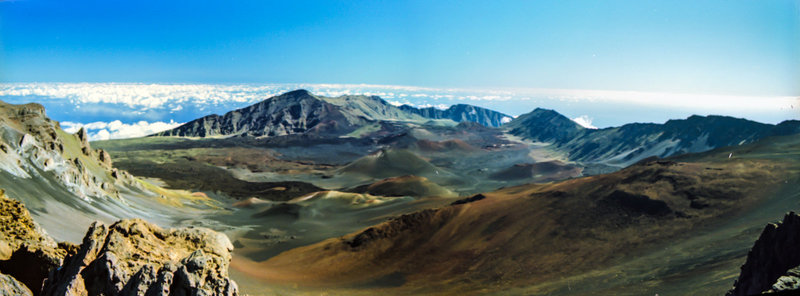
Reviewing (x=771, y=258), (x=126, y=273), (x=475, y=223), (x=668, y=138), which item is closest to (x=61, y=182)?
(x=475, y=223)

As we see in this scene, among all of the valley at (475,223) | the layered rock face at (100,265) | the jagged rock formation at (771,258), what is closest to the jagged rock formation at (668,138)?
the valley at (475,223)

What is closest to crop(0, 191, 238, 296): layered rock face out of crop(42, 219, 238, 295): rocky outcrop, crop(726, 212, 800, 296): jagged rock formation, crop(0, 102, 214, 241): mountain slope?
crop(42, 219, 238, 295): rocky outcrop

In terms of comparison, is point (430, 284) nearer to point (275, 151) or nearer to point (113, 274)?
point (113, 274)

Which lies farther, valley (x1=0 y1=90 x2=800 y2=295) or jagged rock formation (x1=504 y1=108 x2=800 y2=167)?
jagged rock formation (x1=504 y1=108 x2=800 y2=167)

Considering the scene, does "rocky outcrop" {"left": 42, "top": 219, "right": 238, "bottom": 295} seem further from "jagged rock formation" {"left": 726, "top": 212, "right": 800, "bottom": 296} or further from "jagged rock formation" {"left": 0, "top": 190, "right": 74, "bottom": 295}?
"jagged rock formation" {"left": 726, "top": 212, "right": 800, "bottom": 296}

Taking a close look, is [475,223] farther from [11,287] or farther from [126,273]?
[11,287]
